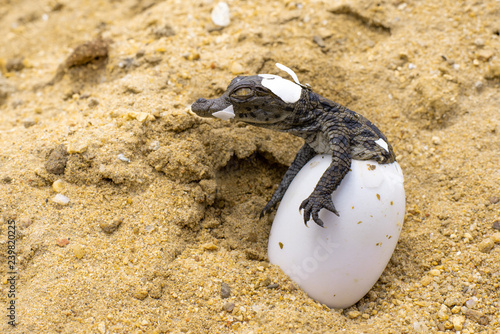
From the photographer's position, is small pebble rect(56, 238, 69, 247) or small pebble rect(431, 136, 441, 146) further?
small pebble rect(431, 136, 441, 146)

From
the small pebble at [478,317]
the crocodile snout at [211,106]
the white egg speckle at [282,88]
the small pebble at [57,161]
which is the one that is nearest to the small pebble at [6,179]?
the small pebble at [57,161]

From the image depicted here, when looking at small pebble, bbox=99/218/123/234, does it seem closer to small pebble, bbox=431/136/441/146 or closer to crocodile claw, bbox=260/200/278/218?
crocodile claw, bbox=260/200/278/218

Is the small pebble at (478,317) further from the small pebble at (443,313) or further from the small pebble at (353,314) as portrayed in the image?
the small pebble at (353,314)

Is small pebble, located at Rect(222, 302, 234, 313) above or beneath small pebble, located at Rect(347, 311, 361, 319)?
above

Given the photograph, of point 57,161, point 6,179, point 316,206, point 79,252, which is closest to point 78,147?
point 57,161

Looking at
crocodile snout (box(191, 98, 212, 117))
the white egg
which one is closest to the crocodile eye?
crocodile snout (box(191, 98, 212, 117))

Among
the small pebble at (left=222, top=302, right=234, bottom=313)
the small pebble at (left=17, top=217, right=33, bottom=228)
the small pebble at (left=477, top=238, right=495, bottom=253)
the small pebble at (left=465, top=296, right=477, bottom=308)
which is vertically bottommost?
the small pebble at (left=465, top=296, right=477, bottom=308)
